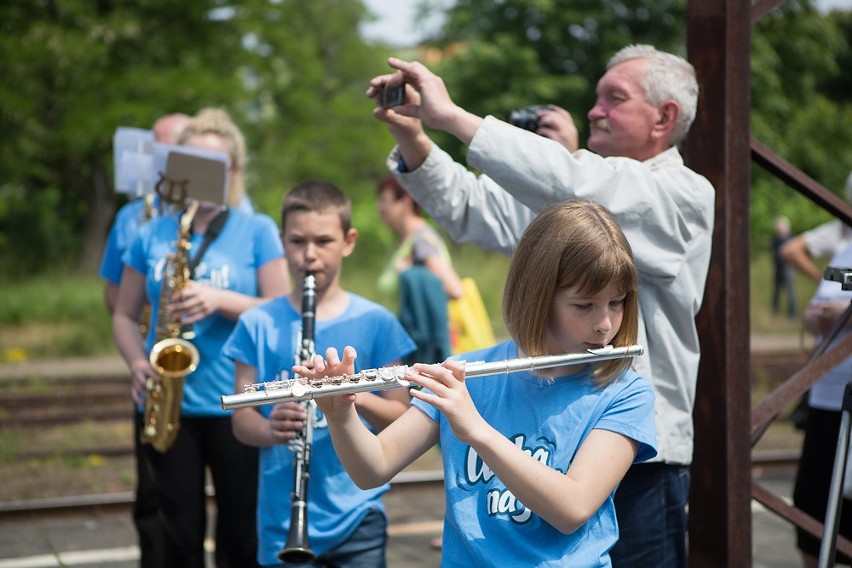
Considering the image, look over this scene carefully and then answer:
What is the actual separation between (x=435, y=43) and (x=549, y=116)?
98.0 feet

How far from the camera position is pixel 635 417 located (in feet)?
7.35

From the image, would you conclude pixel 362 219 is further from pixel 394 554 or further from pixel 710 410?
pixel 710 410

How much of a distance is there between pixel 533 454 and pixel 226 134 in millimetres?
2592

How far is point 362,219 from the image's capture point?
2844 cm

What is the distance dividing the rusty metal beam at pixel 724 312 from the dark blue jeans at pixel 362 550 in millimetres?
933

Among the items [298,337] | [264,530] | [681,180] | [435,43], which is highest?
[435,43]

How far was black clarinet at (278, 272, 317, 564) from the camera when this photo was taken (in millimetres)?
2840

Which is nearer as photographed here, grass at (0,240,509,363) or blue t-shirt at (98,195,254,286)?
blue t-shirt at (98,195,254,286)

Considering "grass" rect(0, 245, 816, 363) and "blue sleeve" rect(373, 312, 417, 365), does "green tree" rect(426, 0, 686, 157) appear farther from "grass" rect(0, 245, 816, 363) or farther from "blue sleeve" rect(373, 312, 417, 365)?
"blue sleeve" rect(373, 312, 417, 365)

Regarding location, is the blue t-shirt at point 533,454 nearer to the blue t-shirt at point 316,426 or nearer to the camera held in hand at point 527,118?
the blue t-shirt at point 316,426

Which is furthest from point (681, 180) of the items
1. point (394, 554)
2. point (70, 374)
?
point (70, 374)

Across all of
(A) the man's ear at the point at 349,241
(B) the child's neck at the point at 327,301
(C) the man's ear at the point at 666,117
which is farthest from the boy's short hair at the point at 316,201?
(C) the man's ear at the point at 666,117

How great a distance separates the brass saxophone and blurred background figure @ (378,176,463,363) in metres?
2.09

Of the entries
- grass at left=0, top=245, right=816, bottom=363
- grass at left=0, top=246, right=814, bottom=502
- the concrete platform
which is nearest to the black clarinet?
the concrete platform
